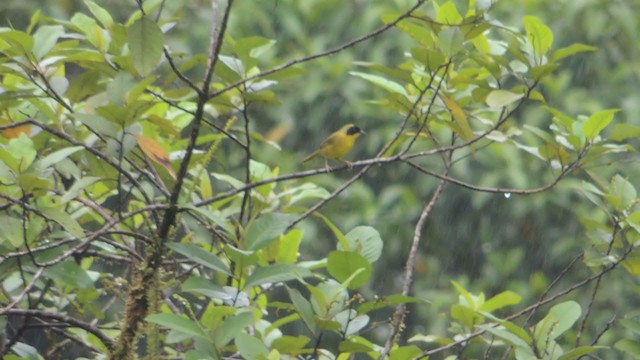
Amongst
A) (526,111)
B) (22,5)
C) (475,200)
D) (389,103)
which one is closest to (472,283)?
(475,200)

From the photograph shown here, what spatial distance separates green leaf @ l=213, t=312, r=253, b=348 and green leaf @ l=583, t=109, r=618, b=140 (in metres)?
1.01

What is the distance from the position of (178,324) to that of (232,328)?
9 cm

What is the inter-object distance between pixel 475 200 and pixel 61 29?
156 inches

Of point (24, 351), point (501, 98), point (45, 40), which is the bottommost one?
point (24, 351)

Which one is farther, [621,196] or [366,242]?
[621,196]

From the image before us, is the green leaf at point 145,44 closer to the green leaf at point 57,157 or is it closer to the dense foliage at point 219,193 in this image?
the dense foliage at point 219,193

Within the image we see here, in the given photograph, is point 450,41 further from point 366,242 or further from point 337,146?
point 337,146

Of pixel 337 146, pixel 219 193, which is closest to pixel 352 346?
pixel 219 193

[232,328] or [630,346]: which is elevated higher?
[232,328]

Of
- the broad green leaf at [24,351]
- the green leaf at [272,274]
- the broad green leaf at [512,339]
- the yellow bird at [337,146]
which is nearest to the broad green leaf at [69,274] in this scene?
the broad green leaf at [24,351]

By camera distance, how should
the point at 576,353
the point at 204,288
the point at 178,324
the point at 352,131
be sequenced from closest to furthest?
1. the point at 178,324
2. the point at 204,288
3. the point at 576,353
4. the point at 352,131

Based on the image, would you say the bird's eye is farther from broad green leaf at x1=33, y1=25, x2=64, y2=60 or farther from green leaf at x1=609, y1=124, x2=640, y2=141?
broad green leaf at x1=33, y1=25, x2=64, y2=60

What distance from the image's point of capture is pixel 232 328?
172 cm

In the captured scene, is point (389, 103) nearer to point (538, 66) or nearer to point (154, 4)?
point (538, 66)
